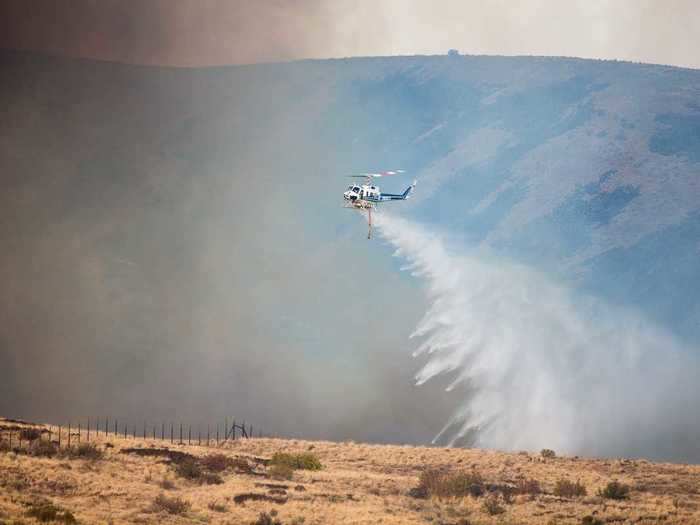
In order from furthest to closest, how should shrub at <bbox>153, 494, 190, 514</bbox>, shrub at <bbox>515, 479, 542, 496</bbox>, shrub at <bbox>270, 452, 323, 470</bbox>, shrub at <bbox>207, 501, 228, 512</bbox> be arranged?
shrub at <bbox>270, 452, 323, 470</bbox>, shrub at <bbox>515, 479, 542, 496</bbox>, shrub at <bbox>207, 501, 228, 512</bbox>, shrub at <bbox>153, 494, 190, 514</bbox>

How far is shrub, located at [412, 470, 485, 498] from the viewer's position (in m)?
68.8

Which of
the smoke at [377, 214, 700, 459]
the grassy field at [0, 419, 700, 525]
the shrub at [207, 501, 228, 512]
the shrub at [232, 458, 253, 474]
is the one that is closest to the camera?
the grassy field at [0, 419, 700, 525]

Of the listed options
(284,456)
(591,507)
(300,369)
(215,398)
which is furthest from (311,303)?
(591,507)

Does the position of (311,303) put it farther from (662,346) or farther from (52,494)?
(52,494)

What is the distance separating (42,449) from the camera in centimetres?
7056

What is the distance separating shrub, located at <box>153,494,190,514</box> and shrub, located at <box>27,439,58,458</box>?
14.1m

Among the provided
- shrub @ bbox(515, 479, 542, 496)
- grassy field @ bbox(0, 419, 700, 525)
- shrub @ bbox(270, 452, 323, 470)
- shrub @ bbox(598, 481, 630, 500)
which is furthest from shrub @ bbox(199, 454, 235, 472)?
shrub @ bbox(598, 481, 630, 500)

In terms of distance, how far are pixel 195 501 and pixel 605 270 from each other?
138839 mm

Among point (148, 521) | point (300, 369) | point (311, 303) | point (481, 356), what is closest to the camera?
point (148, 521)

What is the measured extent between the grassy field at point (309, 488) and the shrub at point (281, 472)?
10 cm

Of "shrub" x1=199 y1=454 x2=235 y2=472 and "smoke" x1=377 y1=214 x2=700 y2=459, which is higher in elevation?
"smoke" x1=377 y1=214 x2=700 y2=459

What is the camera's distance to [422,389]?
166 m

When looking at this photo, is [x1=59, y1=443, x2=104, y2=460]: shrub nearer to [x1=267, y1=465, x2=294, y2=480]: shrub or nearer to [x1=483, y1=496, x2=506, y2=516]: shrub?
[x1=267, y1=465, x2=294, y2=480]: shrub

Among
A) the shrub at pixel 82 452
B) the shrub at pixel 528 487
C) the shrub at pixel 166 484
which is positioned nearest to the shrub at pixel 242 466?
the shrub at pixel 166 484
